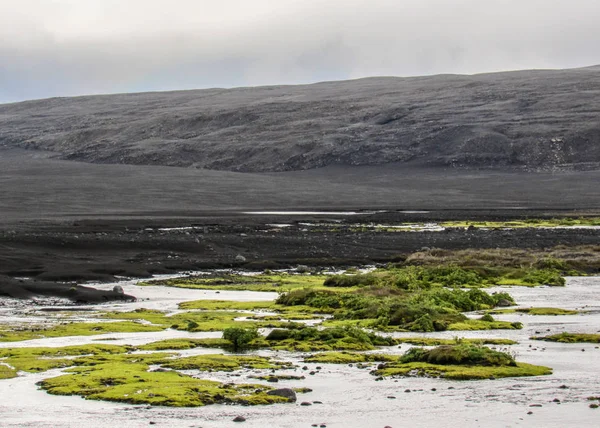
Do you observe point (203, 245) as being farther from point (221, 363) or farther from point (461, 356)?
point (461, 356)

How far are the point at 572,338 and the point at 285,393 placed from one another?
11.0 meters

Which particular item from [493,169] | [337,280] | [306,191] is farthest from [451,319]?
[493,169]

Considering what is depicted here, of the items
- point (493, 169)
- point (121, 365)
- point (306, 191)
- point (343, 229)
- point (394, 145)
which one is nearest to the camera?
point (121, 365)

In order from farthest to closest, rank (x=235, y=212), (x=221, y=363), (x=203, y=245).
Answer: (x=235, y=212) < (x=203, y=245) < (x=221, y=363)

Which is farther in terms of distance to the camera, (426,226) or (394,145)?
(394,145)

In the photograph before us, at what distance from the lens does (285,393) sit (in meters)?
20.5

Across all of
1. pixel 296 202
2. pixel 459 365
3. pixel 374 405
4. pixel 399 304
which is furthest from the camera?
pixel 296 202

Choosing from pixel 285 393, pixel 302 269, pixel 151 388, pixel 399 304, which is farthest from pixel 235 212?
pixel 285 393

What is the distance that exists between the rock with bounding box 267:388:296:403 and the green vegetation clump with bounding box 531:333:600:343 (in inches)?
413

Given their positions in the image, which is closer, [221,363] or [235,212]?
[221,363]

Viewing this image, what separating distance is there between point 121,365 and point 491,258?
1362 inches

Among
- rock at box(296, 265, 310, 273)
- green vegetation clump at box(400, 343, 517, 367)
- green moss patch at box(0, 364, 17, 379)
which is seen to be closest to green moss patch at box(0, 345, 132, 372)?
green moss patch at box(0, 364, 17, 379)

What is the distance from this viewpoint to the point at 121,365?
77.4 ft

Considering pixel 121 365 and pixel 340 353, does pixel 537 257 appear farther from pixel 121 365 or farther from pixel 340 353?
pixel 121 365
